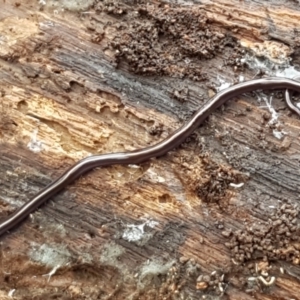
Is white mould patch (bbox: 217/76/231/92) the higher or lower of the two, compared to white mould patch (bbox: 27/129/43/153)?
higher

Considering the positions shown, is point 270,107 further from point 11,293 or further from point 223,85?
point 11,293

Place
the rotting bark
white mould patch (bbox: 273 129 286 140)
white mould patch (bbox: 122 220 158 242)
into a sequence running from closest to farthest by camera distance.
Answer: the rotting bark
white mould patch (bbox: 122 220 158 242)
white mould patch (bbox: 273 129 286 140)

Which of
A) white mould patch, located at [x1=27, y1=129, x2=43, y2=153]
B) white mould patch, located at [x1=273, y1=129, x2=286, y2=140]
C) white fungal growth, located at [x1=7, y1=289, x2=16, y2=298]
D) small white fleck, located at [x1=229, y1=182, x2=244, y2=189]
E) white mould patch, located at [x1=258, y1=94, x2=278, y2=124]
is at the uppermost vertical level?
white mould patch, located at [x1=258, y1=94, x2=278, y2=124]

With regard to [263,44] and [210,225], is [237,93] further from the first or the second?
[210,225]

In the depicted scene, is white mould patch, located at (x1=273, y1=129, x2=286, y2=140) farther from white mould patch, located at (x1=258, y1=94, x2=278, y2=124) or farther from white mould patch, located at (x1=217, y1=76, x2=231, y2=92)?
white mould patch, located at (x1=217, y1=76, x2=231, y2=92)

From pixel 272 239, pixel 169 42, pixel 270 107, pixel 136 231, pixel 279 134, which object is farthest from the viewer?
pixel 169 42

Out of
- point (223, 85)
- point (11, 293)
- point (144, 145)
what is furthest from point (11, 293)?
point (223, 85)

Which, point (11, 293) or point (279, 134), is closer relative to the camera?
point (11, 293)

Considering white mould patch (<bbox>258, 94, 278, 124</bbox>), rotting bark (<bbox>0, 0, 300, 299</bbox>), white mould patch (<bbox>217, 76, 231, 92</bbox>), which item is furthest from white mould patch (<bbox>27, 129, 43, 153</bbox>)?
white mould patch (<bbox>258, 94, 278, 124</bbox>)

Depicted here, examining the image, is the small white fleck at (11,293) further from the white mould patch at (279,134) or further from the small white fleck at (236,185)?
the white mould patch at (279,134)
